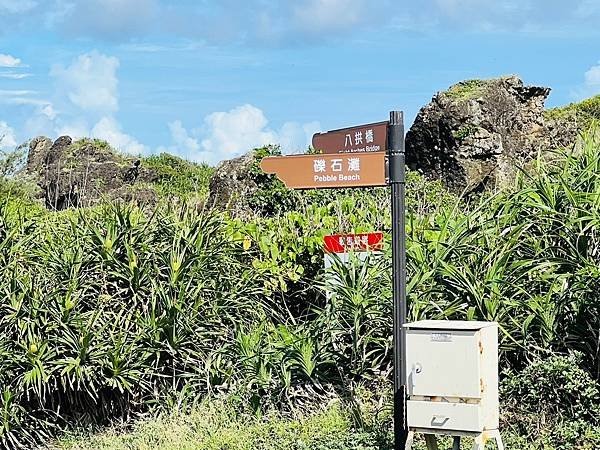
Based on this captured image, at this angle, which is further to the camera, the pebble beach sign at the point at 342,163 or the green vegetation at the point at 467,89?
the green vegetation at the point at 467,89

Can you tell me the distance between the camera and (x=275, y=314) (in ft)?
31.7

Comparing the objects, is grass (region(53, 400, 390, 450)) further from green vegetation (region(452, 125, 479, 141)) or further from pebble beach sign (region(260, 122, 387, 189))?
green vegetation (region(452, 125, 479, 141))

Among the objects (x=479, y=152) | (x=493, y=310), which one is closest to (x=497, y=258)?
(x=493, y=310)

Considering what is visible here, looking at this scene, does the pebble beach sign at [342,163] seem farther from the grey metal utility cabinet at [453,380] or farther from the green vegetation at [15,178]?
the green vegetation at [15,178]

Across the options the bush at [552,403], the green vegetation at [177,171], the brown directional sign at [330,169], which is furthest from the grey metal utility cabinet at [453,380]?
the green vegetation at [177,171]

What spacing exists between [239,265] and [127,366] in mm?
1624

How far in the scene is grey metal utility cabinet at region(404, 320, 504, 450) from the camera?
5754 mm

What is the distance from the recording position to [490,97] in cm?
1748

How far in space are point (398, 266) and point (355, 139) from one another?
120 cm

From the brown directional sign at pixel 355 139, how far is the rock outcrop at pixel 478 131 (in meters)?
9.05

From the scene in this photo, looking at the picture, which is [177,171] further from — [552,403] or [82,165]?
[552,403]

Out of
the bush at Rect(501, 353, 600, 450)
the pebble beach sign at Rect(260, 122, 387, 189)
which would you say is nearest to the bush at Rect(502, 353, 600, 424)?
the bush at Rect(501, 353, 600, 450)

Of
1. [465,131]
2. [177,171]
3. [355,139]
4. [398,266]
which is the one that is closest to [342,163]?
[355,139]

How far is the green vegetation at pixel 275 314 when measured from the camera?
24.3ft
